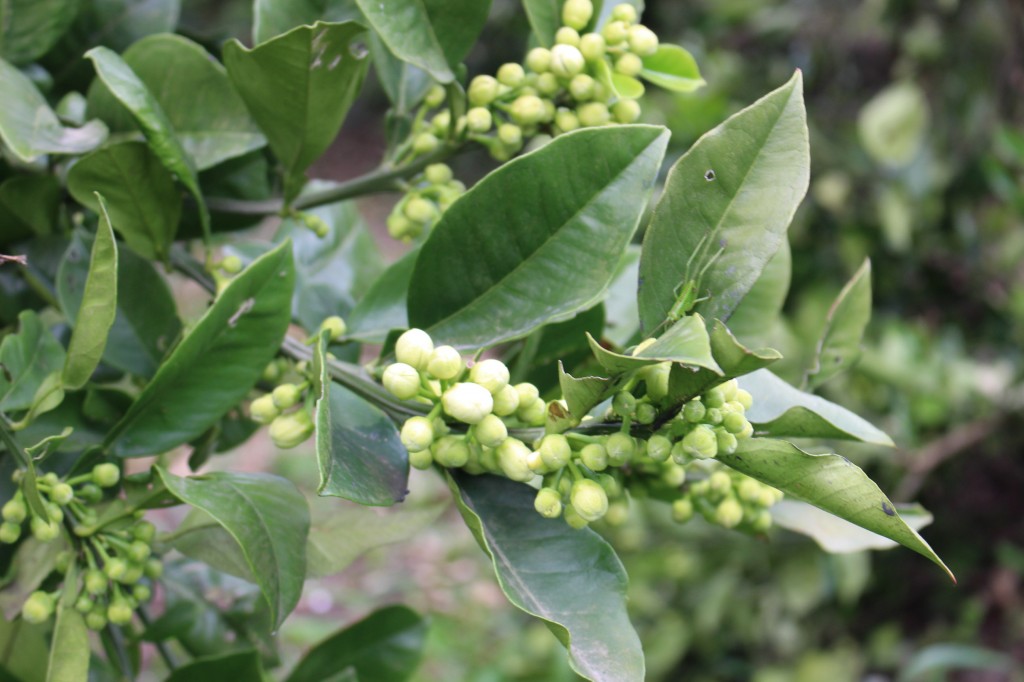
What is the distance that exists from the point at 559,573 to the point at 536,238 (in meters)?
0.20

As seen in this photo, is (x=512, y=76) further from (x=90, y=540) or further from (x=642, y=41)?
(x=90, y=540)

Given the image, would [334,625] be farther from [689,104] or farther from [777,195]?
[777,195]

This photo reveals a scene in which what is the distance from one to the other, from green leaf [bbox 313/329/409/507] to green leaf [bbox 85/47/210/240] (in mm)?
189

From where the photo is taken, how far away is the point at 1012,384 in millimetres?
2002

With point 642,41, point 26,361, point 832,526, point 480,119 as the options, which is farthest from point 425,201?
point 832,526

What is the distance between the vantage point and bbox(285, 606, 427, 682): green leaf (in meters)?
0.89

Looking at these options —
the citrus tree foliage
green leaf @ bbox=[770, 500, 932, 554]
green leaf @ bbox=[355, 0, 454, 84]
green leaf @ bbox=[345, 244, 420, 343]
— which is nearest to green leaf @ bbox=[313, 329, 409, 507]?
the citrus tree foliage

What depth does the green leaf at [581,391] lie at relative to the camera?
1.63 feet

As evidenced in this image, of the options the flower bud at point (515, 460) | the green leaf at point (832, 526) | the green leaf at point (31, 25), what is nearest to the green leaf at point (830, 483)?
the flower bud at point (515, 460)

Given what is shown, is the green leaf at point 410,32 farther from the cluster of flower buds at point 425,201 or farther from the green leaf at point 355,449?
the green leaf at point 355,449

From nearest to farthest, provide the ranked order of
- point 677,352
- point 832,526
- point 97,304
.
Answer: point 677,352, point 97,304, point 832,526

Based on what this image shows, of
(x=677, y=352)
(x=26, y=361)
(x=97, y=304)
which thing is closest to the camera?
(x=677, y=352)

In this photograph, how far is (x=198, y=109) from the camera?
76cm

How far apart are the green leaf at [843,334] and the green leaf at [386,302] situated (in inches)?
12.7
